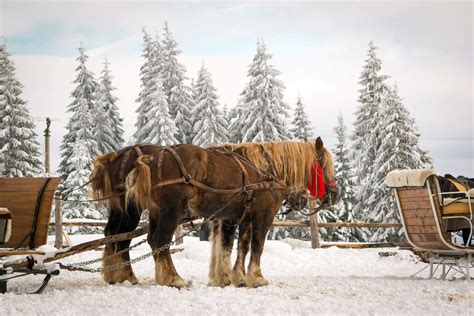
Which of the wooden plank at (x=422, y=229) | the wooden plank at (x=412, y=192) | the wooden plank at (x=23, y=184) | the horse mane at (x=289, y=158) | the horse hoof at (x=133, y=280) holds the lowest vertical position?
the horse hoof at (x=133, y=280)

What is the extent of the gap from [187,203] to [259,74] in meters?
19.2

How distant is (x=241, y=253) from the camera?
830 cm

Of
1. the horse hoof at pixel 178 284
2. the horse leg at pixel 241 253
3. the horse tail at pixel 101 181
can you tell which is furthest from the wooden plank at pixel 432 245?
the horse tail at pixel 101 181

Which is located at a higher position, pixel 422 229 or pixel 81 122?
pixel 81 122

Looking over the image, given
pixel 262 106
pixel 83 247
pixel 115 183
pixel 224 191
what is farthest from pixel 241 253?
pixel 262 106

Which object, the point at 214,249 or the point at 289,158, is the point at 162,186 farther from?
the point at 289,158

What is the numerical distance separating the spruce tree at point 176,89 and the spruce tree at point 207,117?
42.4 inches

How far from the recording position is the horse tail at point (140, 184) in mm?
7414

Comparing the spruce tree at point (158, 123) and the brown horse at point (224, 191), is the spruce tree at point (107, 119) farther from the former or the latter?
the brown horse at point (224, 191)

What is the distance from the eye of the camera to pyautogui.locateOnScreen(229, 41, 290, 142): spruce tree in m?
25.3

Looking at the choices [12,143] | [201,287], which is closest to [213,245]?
[201,287]

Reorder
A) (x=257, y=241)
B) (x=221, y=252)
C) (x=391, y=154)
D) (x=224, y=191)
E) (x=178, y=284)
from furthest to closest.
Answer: (x=391, y=154) → (x=221, y=252) → (x=257, y=241) → (x=224, y=191) → (x=178, y=284)

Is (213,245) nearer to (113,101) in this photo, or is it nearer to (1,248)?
(1,248)

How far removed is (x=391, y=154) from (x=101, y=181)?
1872cm
